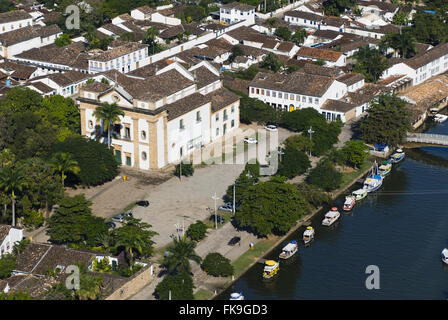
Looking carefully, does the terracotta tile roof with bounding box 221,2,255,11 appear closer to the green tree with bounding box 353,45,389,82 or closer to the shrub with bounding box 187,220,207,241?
the green tree with bounding box 353,45,389,82

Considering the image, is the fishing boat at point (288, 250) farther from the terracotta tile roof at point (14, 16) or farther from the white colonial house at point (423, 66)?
the terracotta tile roof at point (14, 16)

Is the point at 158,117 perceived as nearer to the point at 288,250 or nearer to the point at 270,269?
the point at 288,250

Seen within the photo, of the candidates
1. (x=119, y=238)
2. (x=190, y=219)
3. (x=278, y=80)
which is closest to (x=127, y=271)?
(x=119, y=238)

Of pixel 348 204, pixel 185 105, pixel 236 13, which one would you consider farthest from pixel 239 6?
pixel 348 204

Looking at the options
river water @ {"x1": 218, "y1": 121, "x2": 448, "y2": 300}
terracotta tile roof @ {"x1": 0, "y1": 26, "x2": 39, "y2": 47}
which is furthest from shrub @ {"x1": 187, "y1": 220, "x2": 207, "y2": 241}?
terracotta tile roof @ {"x1": 0, "y1": 26, "x2": 39, "y2": 47}

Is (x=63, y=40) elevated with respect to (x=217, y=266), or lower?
elevated
